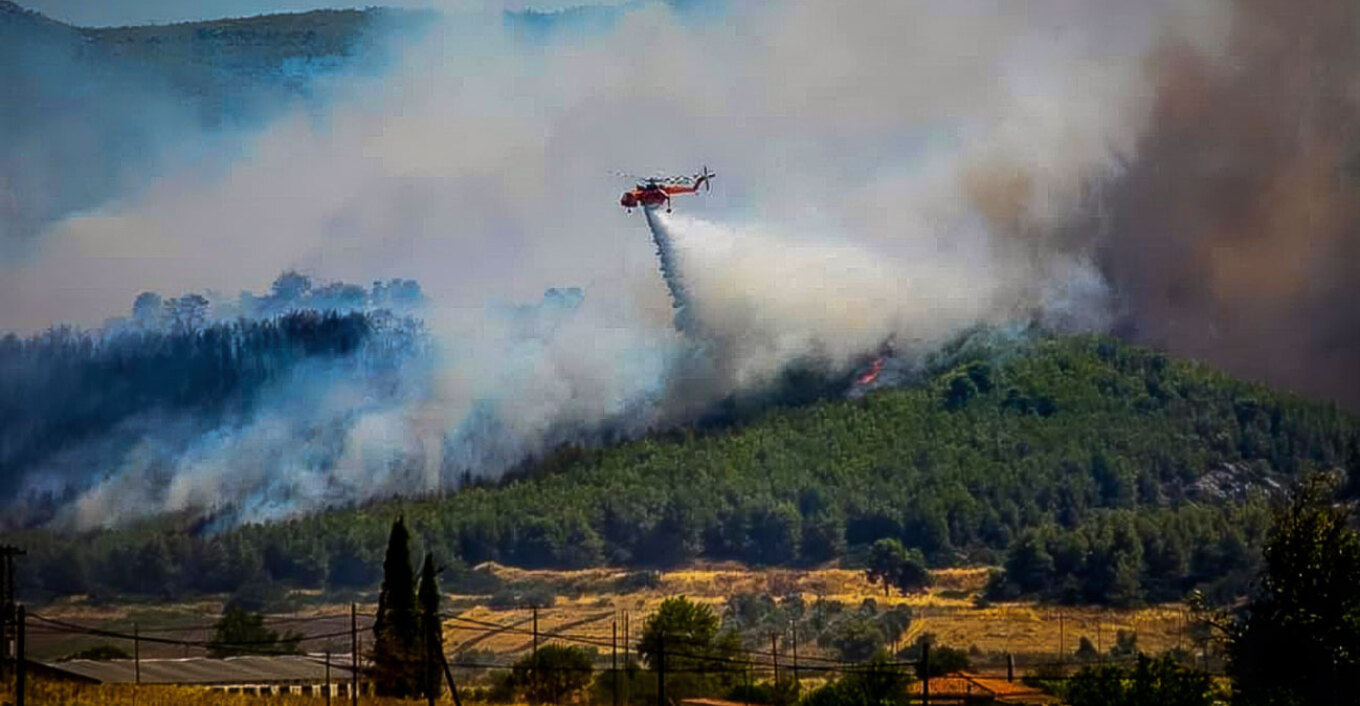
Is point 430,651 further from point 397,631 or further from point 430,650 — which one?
point 397,631

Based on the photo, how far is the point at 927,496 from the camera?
497ft

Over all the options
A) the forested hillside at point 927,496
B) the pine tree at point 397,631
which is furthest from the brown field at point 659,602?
the pine tree at point 397,631

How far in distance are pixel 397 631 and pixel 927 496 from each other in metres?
58.3

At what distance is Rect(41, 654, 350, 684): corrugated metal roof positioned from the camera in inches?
3949

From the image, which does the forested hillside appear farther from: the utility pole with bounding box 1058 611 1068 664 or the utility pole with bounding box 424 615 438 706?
the utility pole with bounding box 424 615 438 706

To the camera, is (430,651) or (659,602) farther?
(659,602)

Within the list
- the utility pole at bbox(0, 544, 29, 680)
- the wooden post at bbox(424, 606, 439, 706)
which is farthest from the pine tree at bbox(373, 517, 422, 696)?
the utility pole at bbox(0, 544, 29, 680)

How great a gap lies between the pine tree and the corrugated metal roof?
3.28 m

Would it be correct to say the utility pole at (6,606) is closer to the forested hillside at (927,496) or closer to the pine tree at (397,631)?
the pine tree at (397,631)

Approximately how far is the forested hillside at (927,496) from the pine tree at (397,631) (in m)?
28.5

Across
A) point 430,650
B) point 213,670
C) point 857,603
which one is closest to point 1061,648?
point 857,603

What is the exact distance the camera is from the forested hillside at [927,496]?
434 ft

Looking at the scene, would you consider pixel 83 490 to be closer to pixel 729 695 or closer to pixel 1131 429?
pixel 729 695

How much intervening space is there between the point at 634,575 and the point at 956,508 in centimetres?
2097
